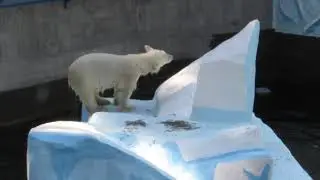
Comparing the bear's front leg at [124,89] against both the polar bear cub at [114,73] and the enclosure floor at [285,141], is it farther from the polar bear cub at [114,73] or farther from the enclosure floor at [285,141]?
the enclosure floor at [285,141]

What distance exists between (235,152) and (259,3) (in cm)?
776

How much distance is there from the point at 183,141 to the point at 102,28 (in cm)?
573

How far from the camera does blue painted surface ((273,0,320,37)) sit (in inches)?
360

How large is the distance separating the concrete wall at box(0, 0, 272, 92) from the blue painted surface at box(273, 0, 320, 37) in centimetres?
38

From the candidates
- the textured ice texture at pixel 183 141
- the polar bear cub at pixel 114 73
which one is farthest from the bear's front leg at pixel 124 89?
the textured ice texture at pixel 183 141

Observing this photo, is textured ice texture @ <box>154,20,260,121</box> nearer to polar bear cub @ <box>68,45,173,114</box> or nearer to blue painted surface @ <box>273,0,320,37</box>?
polar bear cub @ <box>68,45,173,114</box>

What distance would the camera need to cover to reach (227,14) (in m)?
9.79

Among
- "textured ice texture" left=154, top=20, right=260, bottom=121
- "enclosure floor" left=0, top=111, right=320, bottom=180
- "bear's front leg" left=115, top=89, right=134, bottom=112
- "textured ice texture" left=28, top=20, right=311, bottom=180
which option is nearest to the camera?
"textured ice texture" left=28, top=20, right=311, bottom=180

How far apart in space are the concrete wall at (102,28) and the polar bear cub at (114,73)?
2781 millimetres

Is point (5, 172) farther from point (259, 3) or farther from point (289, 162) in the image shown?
point (259, 3)

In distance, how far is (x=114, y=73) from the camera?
4.58 m

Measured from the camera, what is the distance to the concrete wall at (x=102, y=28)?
7309 millimetres

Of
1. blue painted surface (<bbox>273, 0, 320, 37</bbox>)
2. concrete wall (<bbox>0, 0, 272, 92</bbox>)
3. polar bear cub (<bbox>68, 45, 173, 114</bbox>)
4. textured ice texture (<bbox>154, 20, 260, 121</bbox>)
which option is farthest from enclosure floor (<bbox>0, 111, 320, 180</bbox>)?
textured ice texture (<bbox>154, 20, 260, 121</bbox>)

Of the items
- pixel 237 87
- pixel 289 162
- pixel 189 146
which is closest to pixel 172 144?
pixel 189 146
